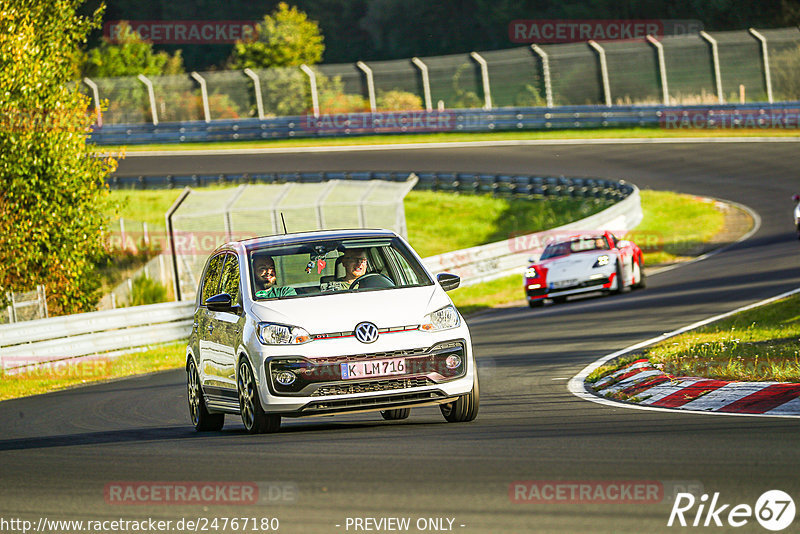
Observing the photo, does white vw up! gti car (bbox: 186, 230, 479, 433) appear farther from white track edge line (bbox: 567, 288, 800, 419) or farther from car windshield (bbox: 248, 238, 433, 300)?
white track edge line (bbox: 567, 288, 800, 419)

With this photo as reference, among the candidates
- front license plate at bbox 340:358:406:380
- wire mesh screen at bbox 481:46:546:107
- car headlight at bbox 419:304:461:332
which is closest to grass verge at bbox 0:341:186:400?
front license plate at bbox 340:358:406:380

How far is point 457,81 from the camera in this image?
183ft

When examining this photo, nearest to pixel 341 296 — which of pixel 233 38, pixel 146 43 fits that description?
pixel 146 43

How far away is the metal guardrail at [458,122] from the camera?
4662 centimetres

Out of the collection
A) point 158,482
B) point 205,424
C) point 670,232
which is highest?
point 158,482

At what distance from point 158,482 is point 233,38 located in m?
82.7

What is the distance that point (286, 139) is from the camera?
55.9 metres

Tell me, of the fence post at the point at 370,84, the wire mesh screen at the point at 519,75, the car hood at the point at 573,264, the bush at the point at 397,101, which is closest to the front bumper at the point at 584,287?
the car hood at the point at 573,264

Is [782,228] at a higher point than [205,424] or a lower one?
lower

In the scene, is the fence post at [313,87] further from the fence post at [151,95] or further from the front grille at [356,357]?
the front grille at [356,357]

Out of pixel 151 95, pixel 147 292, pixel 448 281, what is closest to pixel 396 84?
→ pixel 151 95

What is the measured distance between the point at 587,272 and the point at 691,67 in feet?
102

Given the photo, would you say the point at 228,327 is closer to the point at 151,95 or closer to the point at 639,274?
the point at 639,274

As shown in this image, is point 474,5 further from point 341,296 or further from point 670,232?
point 341,296
